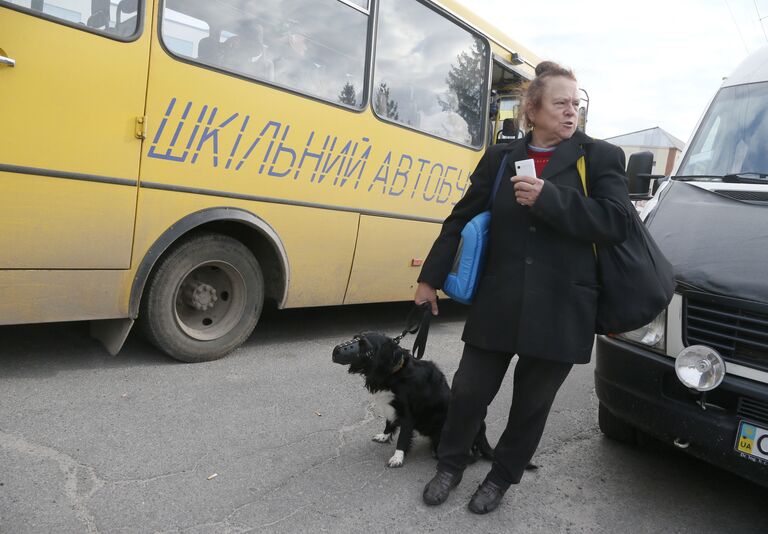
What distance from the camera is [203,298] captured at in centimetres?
435

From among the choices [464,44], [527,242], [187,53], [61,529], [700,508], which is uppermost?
[464,44]

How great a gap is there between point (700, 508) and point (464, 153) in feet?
12.8

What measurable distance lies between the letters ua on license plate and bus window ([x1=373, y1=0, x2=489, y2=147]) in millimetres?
3515

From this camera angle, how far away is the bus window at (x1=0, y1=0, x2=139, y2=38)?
3.15 meters

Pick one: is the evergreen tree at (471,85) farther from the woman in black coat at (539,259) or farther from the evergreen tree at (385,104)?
the woman in black coat at (539,259)

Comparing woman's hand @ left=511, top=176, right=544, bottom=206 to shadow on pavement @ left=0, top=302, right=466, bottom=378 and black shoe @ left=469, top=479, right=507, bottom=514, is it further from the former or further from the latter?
shadow on pavement @ left=0, top=302, right=466, bottom=378

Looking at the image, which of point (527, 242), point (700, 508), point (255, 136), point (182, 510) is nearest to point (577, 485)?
point (700, 508)

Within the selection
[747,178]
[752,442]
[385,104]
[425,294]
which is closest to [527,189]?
[425,294]

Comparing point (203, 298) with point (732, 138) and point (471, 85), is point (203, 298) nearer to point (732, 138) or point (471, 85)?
point (471, 85)

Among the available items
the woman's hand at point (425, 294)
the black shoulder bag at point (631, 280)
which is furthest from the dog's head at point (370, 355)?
the black shoulder bag at point (631, 280)

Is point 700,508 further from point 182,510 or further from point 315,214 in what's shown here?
point 315,214

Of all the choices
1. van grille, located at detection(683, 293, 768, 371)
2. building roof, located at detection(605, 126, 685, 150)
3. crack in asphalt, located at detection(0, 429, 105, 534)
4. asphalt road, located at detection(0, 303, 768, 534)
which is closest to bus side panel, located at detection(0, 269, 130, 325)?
asphalt road, located at detection(0, 303, 768, 534)

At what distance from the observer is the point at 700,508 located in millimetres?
2998

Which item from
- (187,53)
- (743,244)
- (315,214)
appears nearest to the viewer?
(743,244)
